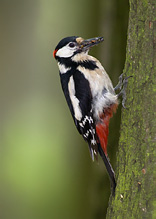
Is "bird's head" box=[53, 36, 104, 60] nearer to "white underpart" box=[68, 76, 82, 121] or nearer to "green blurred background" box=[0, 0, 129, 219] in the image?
"white underpart" box=[68, 76, 82, 121]

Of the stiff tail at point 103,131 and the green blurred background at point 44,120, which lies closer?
the stiff tail at point 103,131

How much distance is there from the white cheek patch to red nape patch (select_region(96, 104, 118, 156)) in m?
0.51

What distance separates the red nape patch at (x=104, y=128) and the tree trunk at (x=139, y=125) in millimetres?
385

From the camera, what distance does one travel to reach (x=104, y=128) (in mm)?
2688

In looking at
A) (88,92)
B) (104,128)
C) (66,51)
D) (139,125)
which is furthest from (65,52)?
(139,125)

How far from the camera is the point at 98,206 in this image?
3.40 metres

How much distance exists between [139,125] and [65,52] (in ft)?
3.04

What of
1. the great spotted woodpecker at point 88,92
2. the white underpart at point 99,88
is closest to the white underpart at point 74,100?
the great spotted woodpecker at point 88,92

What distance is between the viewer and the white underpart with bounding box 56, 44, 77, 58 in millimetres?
2711

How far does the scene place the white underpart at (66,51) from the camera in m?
2.71

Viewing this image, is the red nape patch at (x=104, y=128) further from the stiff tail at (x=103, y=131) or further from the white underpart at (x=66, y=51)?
the white underpart at (x=66, y=51)

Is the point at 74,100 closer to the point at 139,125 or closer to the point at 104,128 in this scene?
the point at 104,128

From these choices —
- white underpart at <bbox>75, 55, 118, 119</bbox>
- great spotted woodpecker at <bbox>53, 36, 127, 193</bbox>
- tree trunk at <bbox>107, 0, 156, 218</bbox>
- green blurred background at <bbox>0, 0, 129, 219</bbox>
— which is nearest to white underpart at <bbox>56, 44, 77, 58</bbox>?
great spotted woodpecker at <bbox>53, 36, 127, 193</bbox>

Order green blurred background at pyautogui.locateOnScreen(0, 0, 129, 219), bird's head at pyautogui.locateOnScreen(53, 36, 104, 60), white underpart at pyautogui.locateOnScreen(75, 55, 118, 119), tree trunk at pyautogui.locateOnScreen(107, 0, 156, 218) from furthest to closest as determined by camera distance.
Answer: green blurred background at pyautogui.locateOnScreen(0, 0, 129, 219) → bird's head at pyautogui.locateOnScreen(53, 36, 104, 60) → white underpart at pyautogui.locateOnScreen(75, 55, 118, 119) → tree trunk at pyautogui.locateOnScreen(107, 0, 156, 218)
